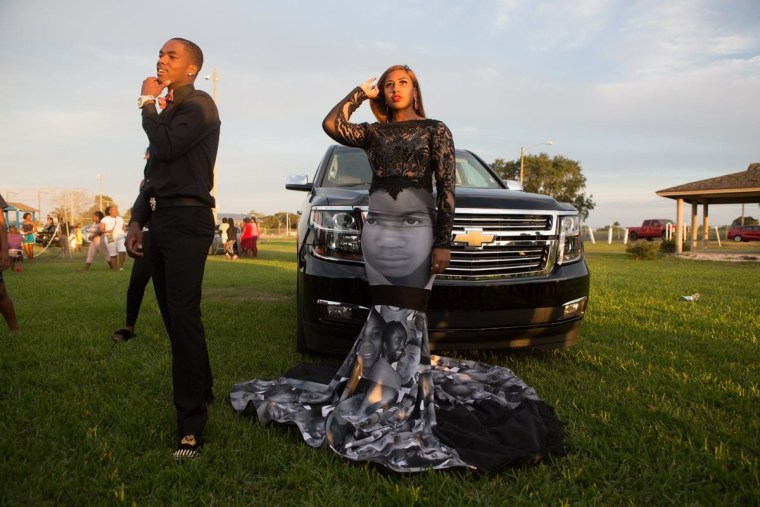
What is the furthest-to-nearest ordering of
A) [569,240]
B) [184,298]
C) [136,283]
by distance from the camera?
[136,283] → [569,240] → [184,298]

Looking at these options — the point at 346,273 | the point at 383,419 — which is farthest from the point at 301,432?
the point at 346,273

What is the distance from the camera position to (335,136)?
291 cm

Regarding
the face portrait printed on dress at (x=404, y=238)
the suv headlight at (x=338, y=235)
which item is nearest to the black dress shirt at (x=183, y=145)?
the face portrait printed on dress at (x=404, y=238)

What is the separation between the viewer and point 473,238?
353 centimetres

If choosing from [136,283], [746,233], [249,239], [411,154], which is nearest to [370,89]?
[411,154]

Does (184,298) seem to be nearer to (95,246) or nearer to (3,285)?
(3,285)

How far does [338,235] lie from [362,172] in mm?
1494

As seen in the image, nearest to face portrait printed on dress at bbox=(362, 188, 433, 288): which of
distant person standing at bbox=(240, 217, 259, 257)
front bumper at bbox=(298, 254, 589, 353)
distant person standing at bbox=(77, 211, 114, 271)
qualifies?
front bumper at bbox=(298, 254, 589, 353)

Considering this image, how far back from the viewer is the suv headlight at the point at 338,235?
352 centimetres

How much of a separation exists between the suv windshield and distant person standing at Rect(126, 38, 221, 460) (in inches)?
80.4

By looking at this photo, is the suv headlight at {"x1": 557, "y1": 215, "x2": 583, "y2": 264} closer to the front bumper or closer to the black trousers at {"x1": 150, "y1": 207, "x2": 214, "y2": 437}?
the front bumper

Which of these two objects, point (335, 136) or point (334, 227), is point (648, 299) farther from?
point (335, 136)

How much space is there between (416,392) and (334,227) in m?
1.28

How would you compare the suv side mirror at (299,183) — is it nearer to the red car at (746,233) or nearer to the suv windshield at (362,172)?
the suv windshield at (362,172)
